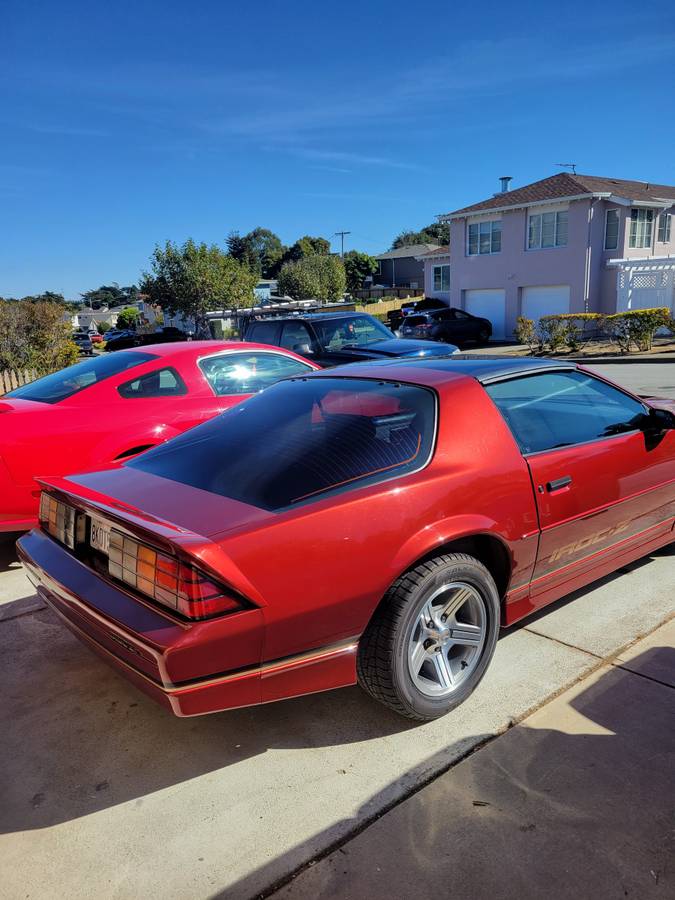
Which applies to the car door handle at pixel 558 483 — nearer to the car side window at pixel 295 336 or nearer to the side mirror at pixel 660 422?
the side mirror at pixel 660 422

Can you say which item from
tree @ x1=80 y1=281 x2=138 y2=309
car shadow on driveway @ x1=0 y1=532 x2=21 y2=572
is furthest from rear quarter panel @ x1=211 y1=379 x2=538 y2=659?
tree @ x1=80 y1=281 x2=138 y2=309

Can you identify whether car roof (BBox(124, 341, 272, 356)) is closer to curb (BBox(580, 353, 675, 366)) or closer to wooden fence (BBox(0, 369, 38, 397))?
wooden fence (BBox(0, 369, 38, 397))

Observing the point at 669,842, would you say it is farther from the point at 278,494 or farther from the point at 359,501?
the point at 278,494

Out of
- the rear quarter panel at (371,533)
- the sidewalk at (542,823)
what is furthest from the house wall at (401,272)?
the sidewalk at (542,823)

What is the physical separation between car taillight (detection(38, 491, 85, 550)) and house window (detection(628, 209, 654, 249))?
89.1ft

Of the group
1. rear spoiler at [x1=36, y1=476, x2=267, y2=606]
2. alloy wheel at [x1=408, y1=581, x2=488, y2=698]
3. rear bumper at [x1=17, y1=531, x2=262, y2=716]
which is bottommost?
alloy wheel at [x1=408, y1=581, x2=488, y2=698]

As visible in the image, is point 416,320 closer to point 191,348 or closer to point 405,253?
point 191,348

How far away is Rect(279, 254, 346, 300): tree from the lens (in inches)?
2008

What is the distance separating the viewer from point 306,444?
2787 mm

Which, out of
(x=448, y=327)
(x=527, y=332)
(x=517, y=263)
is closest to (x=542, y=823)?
(x=527, y=332)

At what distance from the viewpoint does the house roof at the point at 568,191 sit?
2506cm

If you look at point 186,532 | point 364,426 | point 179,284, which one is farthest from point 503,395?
point 179,284

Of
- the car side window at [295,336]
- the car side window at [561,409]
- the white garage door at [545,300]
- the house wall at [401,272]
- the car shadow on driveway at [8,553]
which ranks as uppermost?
the house wall at [401,272]

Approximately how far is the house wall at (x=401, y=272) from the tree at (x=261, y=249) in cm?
2741
